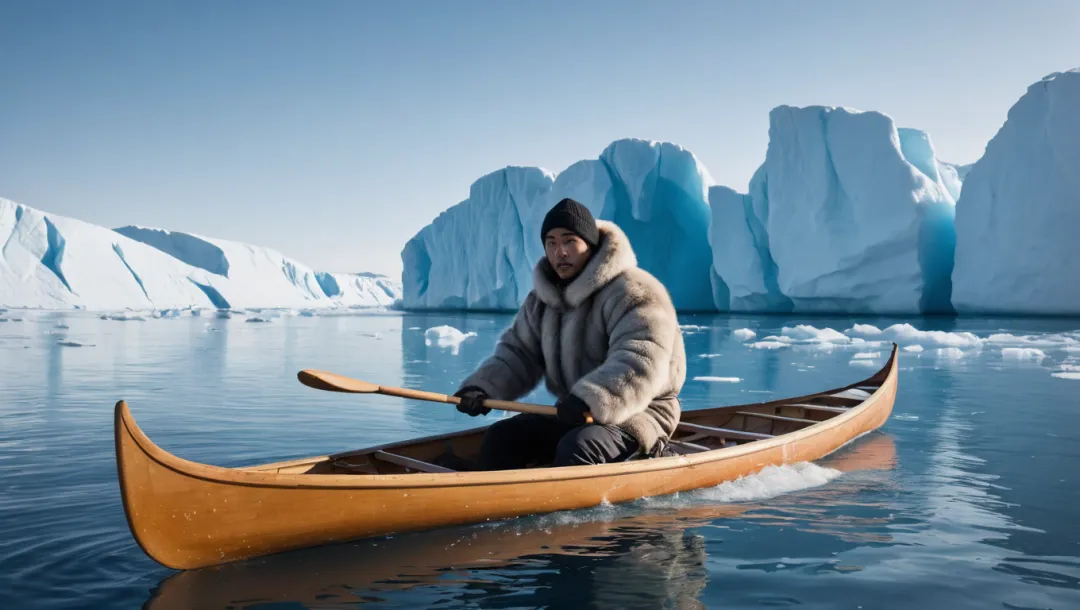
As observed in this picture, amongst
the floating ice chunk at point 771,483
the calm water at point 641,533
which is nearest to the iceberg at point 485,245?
the calm water at point 641,533

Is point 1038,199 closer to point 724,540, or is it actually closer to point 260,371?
point 260,371

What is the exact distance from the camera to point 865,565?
2760 mm

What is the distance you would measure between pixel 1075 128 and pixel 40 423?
24.2m

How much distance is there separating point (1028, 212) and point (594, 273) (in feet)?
72.9

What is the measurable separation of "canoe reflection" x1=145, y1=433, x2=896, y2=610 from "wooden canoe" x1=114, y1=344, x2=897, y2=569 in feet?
0.23

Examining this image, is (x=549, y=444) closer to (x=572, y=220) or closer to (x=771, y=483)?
(x=572, y=220)

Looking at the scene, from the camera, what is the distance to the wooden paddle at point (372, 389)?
2.98 metres

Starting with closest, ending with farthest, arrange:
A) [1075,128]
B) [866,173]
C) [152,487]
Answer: [152,487] < [1075,128] < [866,173]

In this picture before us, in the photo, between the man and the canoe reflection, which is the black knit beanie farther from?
the canoe reflection

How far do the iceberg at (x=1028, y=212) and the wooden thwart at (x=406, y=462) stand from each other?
2229cm

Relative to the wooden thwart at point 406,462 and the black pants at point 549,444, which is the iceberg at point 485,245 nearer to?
the wooden thwart at point 406,462

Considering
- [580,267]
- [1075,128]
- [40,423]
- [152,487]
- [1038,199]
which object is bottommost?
[40,423]

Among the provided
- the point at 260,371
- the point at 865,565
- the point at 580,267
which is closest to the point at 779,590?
the point at 865,565

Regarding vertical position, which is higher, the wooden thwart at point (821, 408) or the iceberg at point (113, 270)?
the iceberg at point (113, 270)
